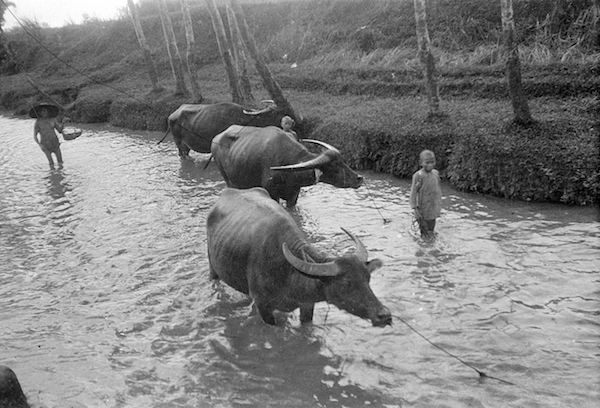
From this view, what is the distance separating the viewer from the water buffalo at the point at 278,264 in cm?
431

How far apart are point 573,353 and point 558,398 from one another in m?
0.70

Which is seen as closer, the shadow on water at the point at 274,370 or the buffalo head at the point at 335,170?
the shadow on water at the point at 274,370

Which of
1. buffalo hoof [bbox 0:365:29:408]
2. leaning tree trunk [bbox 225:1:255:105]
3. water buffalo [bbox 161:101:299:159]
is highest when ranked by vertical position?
leaning tree trunk [bbox 225:1:255:105]

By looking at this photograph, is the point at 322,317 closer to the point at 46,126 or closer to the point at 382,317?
the point at 382,317

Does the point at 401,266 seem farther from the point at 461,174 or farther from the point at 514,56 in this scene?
the point at 514,56

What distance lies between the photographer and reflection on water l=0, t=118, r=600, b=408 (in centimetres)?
461

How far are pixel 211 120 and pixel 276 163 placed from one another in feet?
16.9

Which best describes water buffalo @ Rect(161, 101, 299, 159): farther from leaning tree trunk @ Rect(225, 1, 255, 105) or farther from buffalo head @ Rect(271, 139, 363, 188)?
buffalo head @ Rect(271, 139, 363, 188)

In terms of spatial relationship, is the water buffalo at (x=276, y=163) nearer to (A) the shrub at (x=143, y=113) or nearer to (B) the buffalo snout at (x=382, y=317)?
(B) the buffalo snout at (x=382, y=317)

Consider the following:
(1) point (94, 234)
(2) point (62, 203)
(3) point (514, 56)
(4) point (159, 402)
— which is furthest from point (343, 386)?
(2) point (62, 203)

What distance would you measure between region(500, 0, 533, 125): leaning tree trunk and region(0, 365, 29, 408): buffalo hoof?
8.86 meters

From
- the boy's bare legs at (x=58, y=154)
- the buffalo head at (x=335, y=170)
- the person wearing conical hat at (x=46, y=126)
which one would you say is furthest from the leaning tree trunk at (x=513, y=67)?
the boy's bare legs at (x=58, y=154)

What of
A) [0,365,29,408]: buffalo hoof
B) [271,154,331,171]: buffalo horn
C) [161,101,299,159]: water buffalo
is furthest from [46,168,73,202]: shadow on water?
[0,365,29,408]: buffalo hoof

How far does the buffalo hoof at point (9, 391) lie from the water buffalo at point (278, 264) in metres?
2.23
